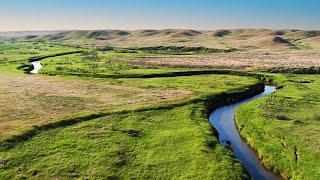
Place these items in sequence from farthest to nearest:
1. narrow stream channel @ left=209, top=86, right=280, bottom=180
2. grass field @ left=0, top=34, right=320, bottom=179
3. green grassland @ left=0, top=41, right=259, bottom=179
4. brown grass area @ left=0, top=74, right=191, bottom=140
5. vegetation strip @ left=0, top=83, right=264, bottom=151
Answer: brown grass area @ left=0, top=74, right=191, bottom=140 < vegetation strip @ left=0, top=83, right=264, bottom=151 < narrow stream channel @ left=209, top=86, right=280, bottom=180 < grass field @ left=0, top=34, right=320, bottom=179 < green grassland @ left=0, top=41, right=259, bottom=179

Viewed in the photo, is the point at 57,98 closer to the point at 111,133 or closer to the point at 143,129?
the point at 143,129

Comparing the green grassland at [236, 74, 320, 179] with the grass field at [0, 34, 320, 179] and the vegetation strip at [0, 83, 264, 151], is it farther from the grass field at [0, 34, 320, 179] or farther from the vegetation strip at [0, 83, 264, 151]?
the vegetation strip at [0, 83, 264, 151]

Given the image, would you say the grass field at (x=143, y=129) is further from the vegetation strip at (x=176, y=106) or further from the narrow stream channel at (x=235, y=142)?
the narrow stream channel at (x=235, y=142)

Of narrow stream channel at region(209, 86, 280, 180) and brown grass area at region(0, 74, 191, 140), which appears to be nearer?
narrow stream channel at region(209, 86, 280, 180)

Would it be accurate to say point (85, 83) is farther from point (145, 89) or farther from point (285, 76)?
point (285, 76)

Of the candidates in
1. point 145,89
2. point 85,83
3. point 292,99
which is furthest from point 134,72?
point 292,99

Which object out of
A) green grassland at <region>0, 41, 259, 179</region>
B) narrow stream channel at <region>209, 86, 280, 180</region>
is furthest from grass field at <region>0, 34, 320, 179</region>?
narrow stream channel at <region>209, 86, 280, 180</region>
